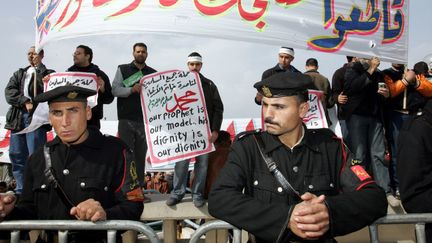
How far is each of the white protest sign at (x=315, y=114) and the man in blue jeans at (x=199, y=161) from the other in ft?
3.82

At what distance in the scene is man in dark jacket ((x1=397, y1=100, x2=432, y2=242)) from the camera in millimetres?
2945

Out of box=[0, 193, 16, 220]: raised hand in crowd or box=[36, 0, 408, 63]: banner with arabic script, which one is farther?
box=[36, 0, 408, 63]: banner with arabic script

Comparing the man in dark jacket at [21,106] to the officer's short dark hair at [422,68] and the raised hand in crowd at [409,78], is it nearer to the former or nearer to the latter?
the raised hand in crowd at [409,78]

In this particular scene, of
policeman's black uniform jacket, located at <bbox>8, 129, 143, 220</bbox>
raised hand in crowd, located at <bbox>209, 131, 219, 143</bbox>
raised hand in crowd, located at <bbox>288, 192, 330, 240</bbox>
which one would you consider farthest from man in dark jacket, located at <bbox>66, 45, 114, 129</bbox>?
raised hand in crowd, located at <bbox>288, 192, 330, 240</bbox>

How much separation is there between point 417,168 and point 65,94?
7.94ft

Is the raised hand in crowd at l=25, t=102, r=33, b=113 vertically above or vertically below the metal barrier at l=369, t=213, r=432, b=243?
above

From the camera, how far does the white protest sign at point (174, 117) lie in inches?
215

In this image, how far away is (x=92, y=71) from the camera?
19.5 feet

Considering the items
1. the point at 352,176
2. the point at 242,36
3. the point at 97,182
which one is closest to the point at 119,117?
the point at 242,36

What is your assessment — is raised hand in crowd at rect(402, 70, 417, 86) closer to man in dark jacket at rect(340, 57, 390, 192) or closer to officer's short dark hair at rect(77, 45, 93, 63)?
man in dark jacket at rect(340, 57, 390, 192)

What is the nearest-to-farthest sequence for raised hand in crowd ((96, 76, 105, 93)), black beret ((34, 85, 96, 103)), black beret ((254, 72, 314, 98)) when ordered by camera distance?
black beret ((254, 72, 314, 98))
black beret ((34, 85, 96, 103))
raised hand in crowd ((96, 76, 105, 93))

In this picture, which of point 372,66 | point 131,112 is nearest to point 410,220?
point 372,66

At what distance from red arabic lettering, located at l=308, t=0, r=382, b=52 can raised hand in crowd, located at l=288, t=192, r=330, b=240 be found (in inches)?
92.9

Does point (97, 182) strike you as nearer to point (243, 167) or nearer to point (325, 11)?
point (243, 167)
